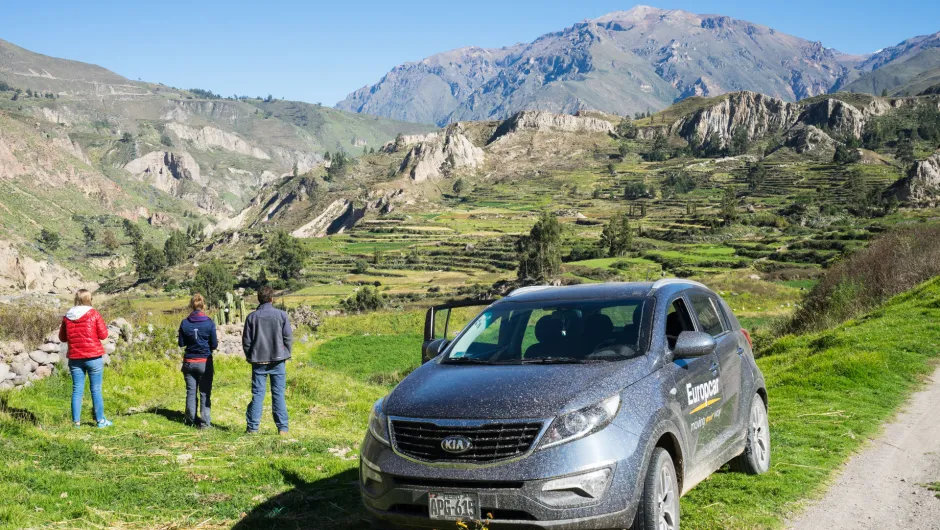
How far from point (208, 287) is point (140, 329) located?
11177 centimetres

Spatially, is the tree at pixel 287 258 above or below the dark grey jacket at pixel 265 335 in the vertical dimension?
below

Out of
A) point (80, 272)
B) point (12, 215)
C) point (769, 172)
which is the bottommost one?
point (80, 272)

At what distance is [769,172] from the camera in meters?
187

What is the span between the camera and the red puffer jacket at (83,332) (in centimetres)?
1055

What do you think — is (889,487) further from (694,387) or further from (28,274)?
(28,274)

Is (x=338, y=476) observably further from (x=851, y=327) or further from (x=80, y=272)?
(x=80, y=272)

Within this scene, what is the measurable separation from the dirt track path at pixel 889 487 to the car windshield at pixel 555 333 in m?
2.27

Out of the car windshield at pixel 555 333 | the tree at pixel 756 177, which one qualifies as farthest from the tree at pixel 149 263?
the car windshield at pixel 555 333

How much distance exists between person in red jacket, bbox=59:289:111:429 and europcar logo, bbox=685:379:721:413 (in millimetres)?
8552

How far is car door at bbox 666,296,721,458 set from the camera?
5844 millimetres

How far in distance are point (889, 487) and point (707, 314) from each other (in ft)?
8.46

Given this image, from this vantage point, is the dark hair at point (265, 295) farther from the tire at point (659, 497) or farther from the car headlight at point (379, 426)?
the tire at point (659, 497)

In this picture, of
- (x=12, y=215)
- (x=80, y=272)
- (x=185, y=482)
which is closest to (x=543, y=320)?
(x=185, y=482)

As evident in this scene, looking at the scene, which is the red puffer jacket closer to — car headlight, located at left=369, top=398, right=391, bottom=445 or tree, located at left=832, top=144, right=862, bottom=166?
car headlight, located at left=369, top=398, right=391, bottom=445
